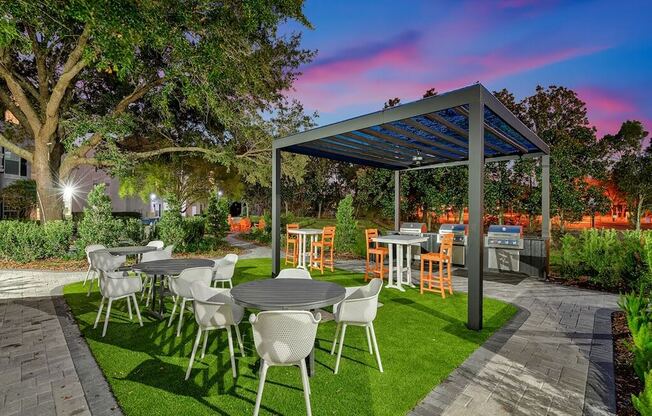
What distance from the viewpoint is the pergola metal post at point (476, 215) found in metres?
3.95

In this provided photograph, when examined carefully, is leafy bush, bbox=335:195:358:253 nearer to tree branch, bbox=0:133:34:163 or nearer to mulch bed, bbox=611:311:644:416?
mulch bed, bbox=611:311:644:416

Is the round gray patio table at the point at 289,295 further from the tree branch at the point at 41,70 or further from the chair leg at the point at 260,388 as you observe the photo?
the tree branch at the point at 41,70

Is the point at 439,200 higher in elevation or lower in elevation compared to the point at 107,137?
lower

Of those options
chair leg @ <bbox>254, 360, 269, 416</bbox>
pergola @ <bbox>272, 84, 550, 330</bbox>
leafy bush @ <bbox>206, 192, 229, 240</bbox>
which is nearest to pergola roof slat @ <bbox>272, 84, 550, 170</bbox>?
pergola @ <bbox>272, 84, 550, 330</bbox>

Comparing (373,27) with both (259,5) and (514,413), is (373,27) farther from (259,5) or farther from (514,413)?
(514,413)

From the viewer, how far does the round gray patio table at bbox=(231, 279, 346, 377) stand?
2510 millimetres

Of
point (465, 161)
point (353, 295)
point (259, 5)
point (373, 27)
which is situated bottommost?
point (353, 295)

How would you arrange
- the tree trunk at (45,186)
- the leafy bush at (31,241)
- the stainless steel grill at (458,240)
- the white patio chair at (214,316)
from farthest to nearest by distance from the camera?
the tree trunk at (45,186)
the leafy bush at (31,241)
the stainless steel grill at (458,240)
the white patio chair at (214,316)

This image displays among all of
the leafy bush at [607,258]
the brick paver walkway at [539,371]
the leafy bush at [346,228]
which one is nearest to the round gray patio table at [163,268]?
the brick paver walkway at [539,371]

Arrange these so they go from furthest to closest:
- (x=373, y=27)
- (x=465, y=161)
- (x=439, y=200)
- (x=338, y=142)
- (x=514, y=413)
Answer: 1. (x=439, y=200)
2. (x=373, y=27)
3. (x=465, y=161)
4. (x=338, y=142)
5. (x=514, y=413)

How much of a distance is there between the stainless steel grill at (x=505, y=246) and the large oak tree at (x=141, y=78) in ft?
25.1

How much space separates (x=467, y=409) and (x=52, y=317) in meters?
5.18

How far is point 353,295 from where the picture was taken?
3346 mm

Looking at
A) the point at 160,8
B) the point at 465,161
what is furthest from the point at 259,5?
the point at 465,161
